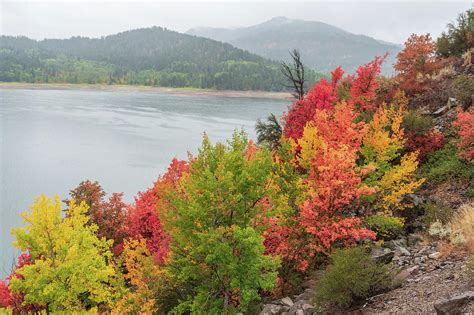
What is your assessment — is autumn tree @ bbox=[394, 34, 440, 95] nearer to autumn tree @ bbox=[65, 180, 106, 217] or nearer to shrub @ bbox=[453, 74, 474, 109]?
shrub @ bbox=[453, 74, 474, 109]

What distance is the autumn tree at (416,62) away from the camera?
34156 mm

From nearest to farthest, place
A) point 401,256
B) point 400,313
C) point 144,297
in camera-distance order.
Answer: point 400,313
point 401,256
point 144,297

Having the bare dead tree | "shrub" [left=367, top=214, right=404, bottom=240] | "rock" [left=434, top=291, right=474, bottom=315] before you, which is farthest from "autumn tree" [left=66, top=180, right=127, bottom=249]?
"rock" [left=434, top=291, right=474, bottom=315]

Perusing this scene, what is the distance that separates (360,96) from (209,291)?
70.4ft

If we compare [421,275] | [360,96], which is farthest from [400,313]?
[360,96]

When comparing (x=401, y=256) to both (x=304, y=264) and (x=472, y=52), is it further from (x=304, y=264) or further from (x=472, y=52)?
(x=472, y=52)

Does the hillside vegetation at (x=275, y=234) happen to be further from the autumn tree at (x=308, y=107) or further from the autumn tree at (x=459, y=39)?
the autumn tree at (x=459, y=39)

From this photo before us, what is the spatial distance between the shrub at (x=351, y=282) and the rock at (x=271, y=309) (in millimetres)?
2721

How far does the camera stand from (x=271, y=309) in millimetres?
15891

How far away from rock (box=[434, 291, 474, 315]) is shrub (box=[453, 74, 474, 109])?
19.9 metres

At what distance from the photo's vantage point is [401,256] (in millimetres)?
15844

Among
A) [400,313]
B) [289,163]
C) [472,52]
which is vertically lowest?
[400,313]

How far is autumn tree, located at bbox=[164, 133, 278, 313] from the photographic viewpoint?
15344 millimetres

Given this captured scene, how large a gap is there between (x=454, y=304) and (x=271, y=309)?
24.4ft
